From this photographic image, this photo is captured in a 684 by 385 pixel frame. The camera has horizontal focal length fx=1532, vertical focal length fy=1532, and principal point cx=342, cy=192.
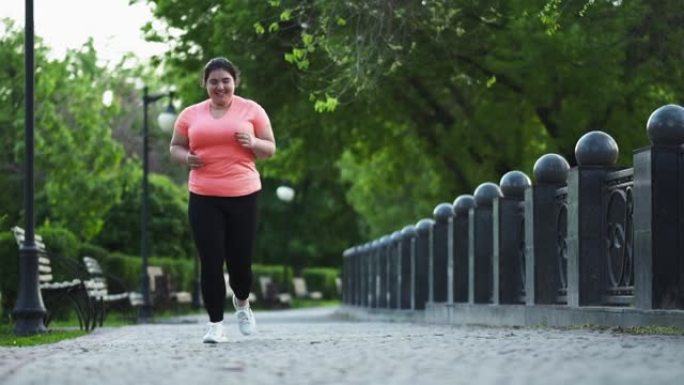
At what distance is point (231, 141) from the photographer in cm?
1012

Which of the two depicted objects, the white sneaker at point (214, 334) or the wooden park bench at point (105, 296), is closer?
the white sneaker at point (214, 334)

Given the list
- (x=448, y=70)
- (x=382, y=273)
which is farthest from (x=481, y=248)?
(x=382, y=273)

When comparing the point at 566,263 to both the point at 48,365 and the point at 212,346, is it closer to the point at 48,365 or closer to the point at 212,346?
the point at 212,346

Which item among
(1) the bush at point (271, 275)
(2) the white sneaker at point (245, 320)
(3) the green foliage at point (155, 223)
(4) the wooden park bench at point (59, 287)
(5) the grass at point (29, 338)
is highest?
(3) the green foliage at point (155, 223)

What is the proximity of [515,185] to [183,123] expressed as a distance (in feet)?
22.1

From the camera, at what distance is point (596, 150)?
12.9m

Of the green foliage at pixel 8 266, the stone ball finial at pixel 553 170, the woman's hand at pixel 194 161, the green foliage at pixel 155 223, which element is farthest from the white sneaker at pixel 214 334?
the green foliage at pixel 155 223

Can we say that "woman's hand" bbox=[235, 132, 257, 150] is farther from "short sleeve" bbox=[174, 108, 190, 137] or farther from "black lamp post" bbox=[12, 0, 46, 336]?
"black lamp post" bbox=[12, 0, 46, 336]

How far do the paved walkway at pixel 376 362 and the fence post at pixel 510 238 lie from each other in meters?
6.67

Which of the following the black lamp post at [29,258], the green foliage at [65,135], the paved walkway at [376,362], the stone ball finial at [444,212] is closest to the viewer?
the paved walkway at [376,362]

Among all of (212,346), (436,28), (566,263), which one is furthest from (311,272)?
(212,346)

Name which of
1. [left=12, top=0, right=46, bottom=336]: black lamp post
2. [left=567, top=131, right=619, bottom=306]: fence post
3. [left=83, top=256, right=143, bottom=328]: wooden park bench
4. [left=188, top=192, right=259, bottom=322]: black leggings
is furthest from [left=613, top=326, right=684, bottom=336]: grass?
[left=83, top=256, right=143, bottom=328]: wooden park bench

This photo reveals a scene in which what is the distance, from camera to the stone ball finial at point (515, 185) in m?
16.3

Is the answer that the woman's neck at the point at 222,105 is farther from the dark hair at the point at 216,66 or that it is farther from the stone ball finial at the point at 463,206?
the stone ball finial at the point at 463,206
